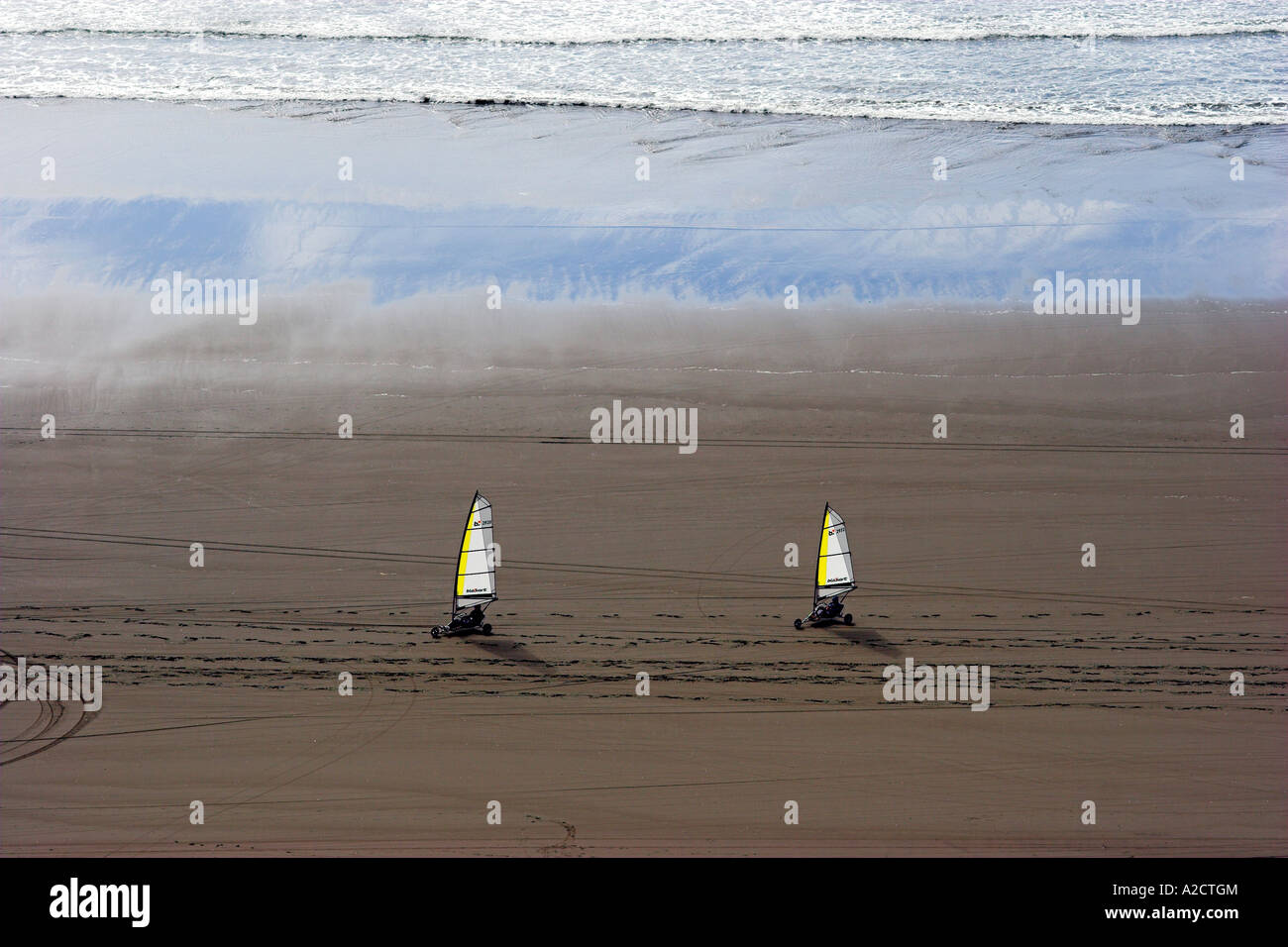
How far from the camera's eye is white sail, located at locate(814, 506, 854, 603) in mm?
10258

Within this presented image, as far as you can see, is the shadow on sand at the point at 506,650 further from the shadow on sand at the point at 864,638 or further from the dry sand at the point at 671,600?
the shadow on sand at the point at 864,638

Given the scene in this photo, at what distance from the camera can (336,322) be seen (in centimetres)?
1228

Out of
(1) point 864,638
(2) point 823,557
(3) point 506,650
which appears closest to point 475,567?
(3) point 506,650

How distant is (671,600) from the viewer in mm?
10531

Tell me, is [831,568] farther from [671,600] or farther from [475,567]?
[475,567]

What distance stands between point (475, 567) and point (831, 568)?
342 centimetres

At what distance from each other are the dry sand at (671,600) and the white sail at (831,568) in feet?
1.23

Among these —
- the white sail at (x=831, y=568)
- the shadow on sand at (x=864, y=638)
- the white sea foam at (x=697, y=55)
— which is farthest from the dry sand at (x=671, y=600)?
the white sea foam at (x=697, y=55)

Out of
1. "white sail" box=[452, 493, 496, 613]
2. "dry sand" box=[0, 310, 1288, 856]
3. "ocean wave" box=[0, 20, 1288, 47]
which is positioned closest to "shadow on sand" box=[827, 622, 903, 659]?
"dry sand" box=[0, 310, 1288, 856]

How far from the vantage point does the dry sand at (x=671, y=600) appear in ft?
31.4

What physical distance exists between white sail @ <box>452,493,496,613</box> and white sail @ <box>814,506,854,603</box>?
3171 millimetres

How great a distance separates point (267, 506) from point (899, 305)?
7.46 metres

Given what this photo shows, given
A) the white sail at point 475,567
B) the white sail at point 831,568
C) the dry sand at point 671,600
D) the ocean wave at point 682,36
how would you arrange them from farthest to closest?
the ocean wave at point 682,36 → the white sail at point 831,568 → the white sail at point 475,567 → the dry sand at point 671,600

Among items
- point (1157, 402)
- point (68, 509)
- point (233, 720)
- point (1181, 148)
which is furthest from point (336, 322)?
point (1181, 148)
